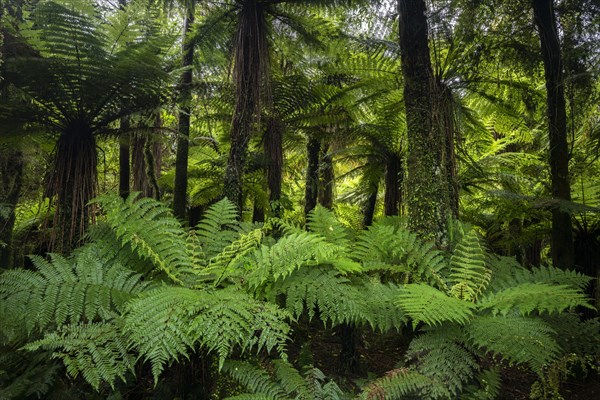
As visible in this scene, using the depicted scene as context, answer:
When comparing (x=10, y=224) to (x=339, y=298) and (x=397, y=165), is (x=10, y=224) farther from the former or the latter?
(x=397, y=165)

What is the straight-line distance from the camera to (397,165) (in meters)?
6.22

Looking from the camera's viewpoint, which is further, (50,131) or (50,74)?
(50,131)

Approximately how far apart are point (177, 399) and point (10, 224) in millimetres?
2522

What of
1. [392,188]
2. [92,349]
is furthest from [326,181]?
[92,349]

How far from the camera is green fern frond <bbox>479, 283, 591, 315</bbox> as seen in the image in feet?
6.66

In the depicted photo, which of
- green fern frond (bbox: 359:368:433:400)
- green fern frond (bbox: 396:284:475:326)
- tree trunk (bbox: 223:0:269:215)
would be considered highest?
tree trunk (bbox: 223:0:269:215)

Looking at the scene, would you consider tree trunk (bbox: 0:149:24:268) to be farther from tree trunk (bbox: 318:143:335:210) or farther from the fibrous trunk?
tree trunk (bbox: 318:143:335:210)

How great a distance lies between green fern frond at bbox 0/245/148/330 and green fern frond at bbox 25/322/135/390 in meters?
0.06

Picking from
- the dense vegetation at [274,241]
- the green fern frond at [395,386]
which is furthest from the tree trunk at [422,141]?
the green fern frond at [395,386]

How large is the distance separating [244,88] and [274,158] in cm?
141

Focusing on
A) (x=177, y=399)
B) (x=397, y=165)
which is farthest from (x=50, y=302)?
(x=397, y=165)

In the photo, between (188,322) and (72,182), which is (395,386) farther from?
(72,182)

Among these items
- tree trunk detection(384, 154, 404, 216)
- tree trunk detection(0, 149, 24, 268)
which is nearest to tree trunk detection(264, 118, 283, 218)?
tree trunk detection(384, 154, 404, 216)

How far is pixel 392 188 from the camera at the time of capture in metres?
6.16
